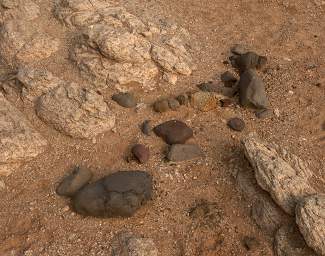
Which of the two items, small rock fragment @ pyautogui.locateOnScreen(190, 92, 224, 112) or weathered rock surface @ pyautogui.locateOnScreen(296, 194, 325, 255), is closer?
weathered rock surface @ pyautogui.locateOnScreen(296, 194, 325, 255)

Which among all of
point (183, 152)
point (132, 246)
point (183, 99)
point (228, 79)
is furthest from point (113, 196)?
point (228, 79)

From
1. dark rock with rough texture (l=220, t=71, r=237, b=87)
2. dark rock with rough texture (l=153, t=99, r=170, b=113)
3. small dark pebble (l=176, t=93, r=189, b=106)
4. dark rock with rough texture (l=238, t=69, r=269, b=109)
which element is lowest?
dark rock with rough texture (l=153, t=99, r=170, b=113)

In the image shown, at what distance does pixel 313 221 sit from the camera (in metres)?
4.69

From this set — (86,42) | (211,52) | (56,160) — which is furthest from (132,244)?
(211,52)

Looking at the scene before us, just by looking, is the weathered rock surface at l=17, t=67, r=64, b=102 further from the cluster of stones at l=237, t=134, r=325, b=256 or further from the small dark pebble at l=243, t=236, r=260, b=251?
the small dark pebble at l=243, t=236, r=260, b=251

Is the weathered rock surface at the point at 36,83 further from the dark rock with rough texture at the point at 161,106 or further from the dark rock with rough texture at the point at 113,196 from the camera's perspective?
the dark rock with rough texture at the point at 113,196

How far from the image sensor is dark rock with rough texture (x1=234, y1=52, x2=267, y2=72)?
7629 millimetres

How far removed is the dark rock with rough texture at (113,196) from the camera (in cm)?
519

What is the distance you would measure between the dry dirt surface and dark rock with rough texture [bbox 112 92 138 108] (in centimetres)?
11

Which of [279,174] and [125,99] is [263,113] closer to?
[279,174]

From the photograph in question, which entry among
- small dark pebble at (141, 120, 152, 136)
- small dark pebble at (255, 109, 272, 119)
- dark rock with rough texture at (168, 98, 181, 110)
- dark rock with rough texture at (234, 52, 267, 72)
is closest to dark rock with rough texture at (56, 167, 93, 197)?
small dark pebble at (141, 120, 152, 136)

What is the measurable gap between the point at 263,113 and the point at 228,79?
1069mm

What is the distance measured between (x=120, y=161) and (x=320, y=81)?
152 inches

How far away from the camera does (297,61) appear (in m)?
7.78
